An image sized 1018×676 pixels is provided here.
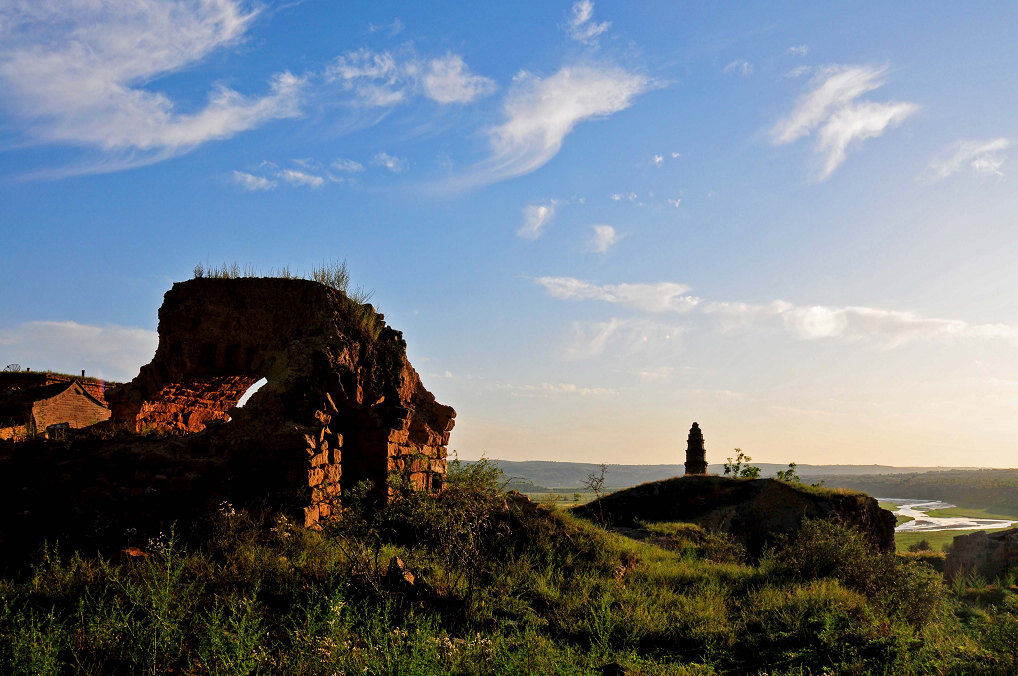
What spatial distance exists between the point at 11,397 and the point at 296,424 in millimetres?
20735

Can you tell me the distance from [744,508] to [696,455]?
790 centimetres

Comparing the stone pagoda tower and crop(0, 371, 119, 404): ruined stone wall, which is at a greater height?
crop(0, 371, 119, 404): ruined stone wall

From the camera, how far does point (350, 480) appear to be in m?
9.38

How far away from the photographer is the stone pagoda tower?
2505cm

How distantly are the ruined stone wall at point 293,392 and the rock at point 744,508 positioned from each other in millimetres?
7975

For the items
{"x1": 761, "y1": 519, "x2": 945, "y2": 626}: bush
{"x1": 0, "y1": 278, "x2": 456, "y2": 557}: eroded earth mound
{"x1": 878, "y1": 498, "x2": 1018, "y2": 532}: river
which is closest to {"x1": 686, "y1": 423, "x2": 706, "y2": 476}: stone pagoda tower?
{"x1": 761, "y1": 519, "x2": 945, "y2": 626}: bush

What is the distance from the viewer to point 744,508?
1725 cm

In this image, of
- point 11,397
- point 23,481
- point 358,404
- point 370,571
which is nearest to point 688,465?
point 358,404

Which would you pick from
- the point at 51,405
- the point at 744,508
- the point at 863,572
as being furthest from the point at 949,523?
the point at 51,405

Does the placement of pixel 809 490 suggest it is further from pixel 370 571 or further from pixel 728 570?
pixel 370 571

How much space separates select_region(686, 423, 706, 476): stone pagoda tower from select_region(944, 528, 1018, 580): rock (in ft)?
30.4

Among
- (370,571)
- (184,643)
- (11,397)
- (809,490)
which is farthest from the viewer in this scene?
(11,397)

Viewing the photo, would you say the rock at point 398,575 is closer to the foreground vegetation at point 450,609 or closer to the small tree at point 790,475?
the foreground vegetation at point 450,609

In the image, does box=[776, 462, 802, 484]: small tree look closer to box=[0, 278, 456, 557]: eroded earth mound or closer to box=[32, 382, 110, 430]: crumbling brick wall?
box=[0, 278, 456, 557]: eroded earth mound
